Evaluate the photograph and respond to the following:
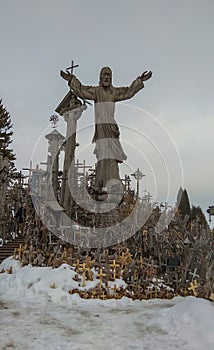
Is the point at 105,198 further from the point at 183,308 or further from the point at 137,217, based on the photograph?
the point at 183,308

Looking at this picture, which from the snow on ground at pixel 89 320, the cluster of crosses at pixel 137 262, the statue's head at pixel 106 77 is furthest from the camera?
the statue's head at pixel 106 77

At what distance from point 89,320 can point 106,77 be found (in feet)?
26.3

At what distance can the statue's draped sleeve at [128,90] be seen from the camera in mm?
11047

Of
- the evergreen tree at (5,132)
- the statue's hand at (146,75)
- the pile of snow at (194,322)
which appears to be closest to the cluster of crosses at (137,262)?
the pile of snow at (194,322)

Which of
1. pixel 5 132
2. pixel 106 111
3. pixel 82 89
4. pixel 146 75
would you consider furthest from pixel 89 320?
pixel 5 132

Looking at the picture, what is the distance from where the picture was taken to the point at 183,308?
17.3ft

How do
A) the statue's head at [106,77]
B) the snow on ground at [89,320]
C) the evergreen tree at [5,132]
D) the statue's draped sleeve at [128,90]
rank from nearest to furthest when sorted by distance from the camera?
the snow on ground at [89,320] → the statue's draped sleeve at [128,90] → the statue's head at [106,77] → the evergreen tree at [5,132]

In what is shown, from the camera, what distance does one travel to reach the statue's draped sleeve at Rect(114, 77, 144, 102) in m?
11.0

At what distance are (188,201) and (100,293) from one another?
70.5 ft

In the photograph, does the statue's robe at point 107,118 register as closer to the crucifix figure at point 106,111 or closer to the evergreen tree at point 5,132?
the crucifix figure at point 106,111

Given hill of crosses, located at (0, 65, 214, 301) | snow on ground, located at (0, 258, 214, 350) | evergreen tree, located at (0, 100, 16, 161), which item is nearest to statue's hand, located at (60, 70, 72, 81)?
hill of crosses, located at (0, 65, 214, 301)

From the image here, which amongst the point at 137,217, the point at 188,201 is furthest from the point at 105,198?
A: the point at 188,201

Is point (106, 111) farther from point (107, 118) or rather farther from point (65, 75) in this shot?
point (65, 75)

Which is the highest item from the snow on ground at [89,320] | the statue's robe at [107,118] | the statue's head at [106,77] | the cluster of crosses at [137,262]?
the statue's head at [106,77]
